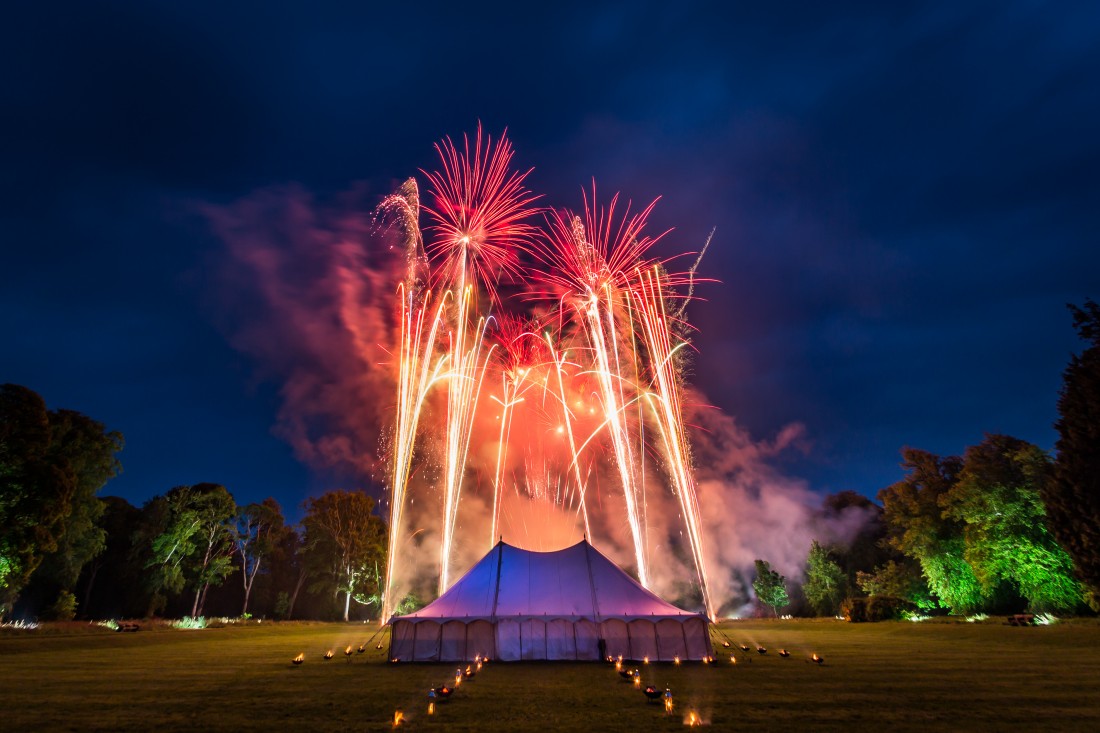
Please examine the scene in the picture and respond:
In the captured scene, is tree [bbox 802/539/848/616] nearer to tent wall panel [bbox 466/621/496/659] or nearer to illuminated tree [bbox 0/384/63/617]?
Answer: tent wall panel [bbox 466/621/496/659]

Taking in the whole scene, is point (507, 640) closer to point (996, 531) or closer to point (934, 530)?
point (996, 531)

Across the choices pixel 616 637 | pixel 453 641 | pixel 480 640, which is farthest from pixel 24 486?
pixel 616 637

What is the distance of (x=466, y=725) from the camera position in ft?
30.2

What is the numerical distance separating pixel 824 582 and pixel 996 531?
21839 millimetres

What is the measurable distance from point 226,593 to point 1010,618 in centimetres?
6661

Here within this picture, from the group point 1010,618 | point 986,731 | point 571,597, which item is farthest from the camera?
point 1010,618

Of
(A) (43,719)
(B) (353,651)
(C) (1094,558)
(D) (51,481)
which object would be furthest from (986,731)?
(D) (51,481)

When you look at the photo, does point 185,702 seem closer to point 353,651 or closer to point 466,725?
point 466,725

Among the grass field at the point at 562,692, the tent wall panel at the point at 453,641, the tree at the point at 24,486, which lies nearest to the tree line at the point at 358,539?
the tree at the point at 24,486

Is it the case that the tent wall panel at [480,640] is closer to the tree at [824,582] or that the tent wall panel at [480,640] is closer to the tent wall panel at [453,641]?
the tent wall panel at [453,641]

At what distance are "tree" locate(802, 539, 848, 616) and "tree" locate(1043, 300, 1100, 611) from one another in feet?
86.8

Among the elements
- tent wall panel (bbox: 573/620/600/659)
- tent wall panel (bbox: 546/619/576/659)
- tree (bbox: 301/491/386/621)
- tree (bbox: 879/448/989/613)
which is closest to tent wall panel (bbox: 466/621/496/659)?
tent wall panel (bbox: 546/619/576/659)

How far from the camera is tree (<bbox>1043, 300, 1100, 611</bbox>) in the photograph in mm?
25016

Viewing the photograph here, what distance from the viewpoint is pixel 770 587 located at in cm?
5628
